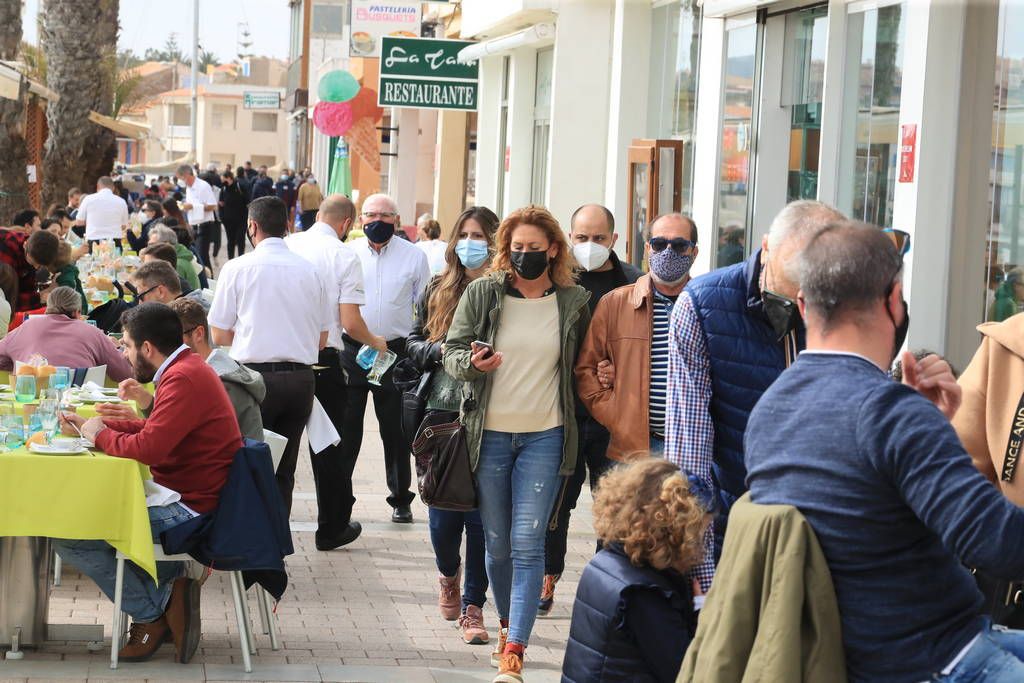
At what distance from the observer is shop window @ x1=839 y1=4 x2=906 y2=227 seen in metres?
8.81

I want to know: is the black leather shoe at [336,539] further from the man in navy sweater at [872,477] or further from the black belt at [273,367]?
the man in navy sweater at [872,477]

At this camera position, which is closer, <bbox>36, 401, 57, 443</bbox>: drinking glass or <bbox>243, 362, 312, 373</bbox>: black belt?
<bbox>36, 401, 57, 443</bbox>: drinking glass

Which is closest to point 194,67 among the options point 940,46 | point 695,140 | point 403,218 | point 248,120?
point 248,120

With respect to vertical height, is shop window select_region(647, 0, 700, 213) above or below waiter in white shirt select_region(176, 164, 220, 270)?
above

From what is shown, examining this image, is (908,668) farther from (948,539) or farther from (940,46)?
(940,46)

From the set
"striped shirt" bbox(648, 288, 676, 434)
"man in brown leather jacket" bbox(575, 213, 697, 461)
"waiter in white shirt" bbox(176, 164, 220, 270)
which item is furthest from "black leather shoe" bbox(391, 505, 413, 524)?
"waiter in white shirt" bbox(176, 164, 220, 270)

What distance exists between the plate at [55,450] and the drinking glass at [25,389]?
1023mm

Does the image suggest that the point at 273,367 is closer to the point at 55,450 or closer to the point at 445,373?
the point at 445,373

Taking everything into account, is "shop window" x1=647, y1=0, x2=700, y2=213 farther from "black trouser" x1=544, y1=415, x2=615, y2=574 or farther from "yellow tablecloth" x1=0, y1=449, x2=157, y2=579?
"yellow tablecloth" x1=0, y1=449, x2=157, y2=579

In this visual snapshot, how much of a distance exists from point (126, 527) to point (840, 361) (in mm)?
3988

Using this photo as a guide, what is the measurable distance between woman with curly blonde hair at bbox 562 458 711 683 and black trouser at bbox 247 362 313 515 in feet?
13.6

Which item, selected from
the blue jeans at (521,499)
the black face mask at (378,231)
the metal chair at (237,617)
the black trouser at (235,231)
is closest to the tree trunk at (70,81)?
the black trouser at (235,231)

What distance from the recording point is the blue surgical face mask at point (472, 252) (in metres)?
7.13

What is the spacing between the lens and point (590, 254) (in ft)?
23.5
